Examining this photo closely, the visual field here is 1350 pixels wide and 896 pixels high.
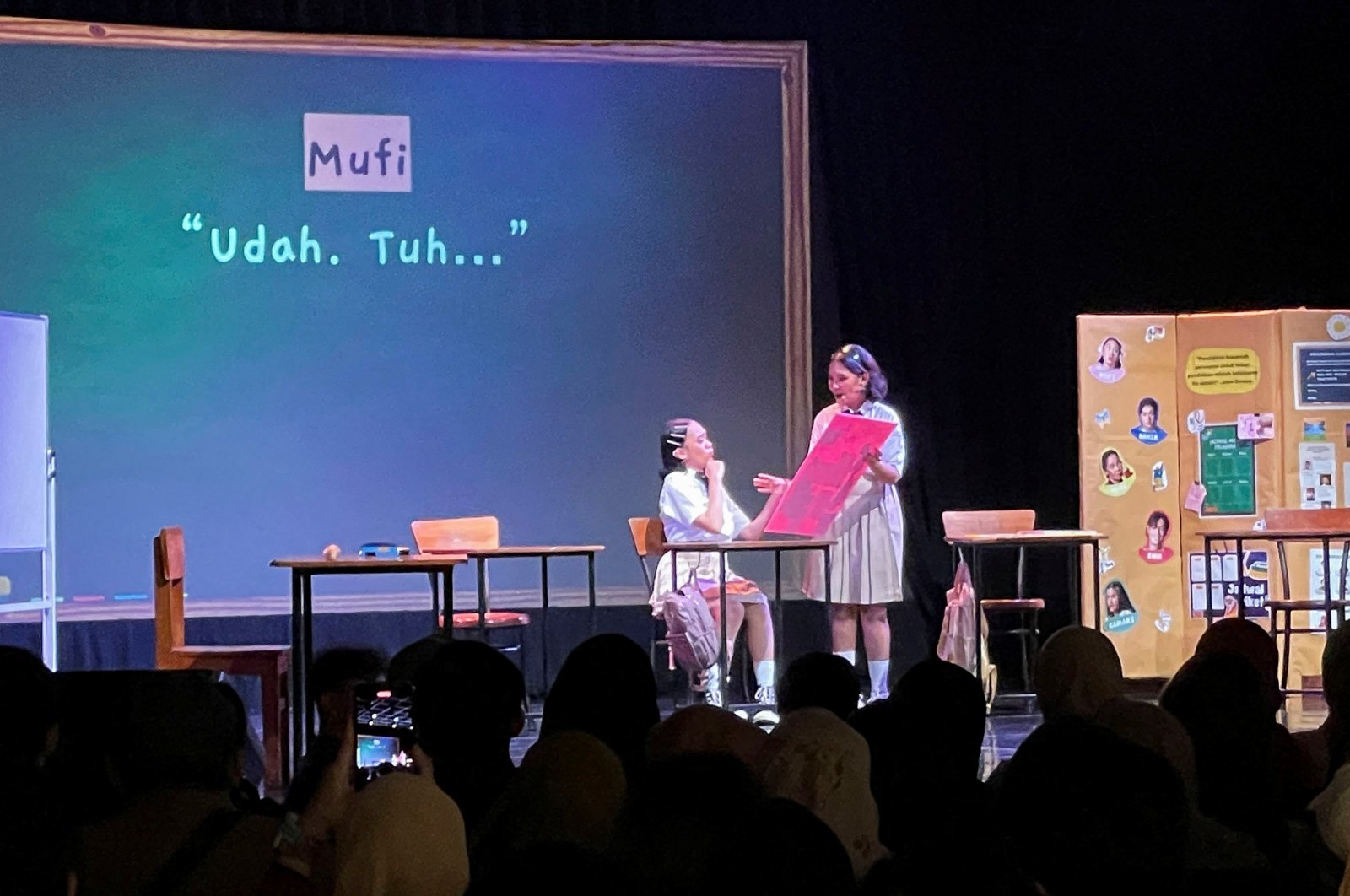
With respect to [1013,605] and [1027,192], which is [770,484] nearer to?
[1013,605]

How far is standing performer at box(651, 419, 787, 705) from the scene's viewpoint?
20.7 feet

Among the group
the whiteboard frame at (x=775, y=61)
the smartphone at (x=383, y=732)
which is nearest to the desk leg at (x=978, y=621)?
the whiteboard frame at (x=775, y=61)

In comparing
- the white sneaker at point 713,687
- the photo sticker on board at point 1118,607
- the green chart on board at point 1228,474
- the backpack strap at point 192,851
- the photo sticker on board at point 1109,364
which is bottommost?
the white sneaker at point 713,687

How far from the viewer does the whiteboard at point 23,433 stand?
5617 mm

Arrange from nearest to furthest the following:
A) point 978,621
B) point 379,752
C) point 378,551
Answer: point 379,752 → point 378,551 → point 978,621

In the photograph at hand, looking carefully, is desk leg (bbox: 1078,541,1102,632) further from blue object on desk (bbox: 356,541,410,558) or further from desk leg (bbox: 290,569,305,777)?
desk leg (bbox: 290,569,305,777)

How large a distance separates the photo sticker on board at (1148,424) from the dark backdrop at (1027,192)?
1.08ft

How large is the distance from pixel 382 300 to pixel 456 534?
155 cm

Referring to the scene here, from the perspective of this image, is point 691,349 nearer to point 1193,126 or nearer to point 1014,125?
point 1014,125

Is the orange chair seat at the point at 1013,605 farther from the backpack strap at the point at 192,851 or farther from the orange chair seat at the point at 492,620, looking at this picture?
the backpack strap at the point at 192,851

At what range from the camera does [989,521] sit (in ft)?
21.7

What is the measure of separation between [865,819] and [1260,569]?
224 inches

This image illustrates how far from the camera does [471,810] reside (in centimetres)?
231

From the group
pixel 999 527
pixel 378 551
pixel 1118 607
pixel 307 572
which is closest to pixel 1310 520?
pixel 1118 607
